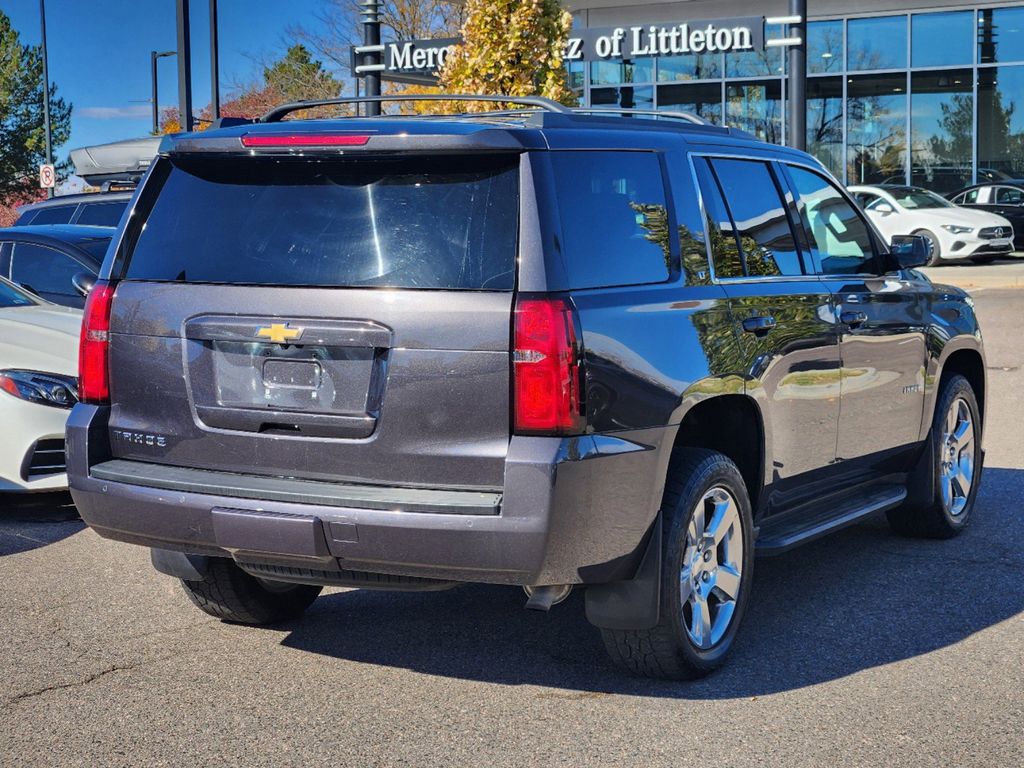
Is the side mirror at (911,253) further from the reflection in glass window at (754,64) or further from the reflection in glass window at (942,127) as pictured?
the reflection in glass window at (942,127)

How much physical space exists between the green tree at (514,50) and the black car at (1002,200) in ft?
43.7

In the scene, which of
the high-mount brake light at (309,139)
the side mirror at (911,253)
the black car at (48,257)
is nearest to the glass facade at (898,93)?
the black car at (48,257)

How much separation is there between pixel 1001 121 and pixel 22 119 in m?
42.5

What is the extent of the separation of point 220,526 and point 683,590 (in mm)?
1526

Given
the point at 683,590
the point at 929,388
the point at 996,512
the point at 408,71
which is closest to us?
the point at 683,590

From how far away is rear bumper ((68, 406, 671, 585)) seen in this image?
402 centimetres

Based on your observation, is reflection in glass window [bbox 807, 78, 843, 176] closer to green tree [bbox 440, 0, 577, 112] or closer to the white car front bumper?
green tree [bbox 440, 0, 577, 112]

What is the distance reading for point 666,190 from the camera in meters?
4.89

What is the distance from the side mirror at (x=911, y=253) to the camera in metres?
6.49

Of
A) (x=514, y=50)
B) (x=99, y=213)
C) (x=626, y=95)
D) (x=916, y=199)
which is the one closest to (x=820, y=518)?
(x=99, y=213)

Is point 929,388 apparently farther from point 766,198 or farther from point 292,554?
point 292,554

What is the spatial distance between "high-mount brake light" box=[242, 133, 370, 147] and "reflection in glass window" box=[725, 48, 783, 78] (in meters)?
29.3

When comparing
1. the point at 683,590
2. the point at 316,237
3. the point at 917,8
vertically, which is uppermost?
the point at 917,8

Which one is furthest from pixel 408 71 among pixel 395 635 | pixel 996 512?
pixel 395 635
